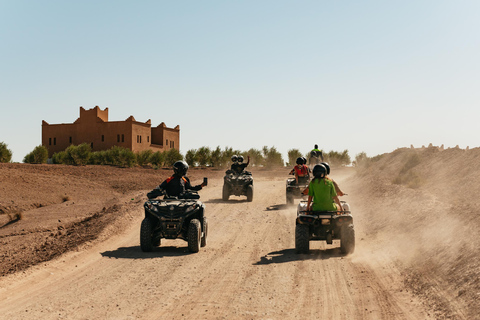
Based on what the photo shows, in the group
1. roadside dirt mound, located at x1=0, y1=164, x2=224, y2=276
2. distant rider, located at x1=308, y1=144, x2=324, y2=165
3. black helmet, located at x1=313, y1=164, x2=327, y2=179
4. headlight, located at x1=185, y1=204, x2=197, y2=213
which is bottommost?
roadside dirt mound, located at x1=0, y1=164, x2=224, y2=276

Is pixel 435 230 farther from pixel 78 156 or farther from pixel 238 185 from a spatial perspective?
pixel 78 156

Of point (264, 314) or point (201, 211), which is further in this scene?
point (201, 211)

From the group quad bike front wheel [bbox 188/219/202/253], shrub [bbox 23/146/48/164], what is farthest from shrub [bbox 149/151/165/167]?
quad bike front wheel [bbox 188/219/202/253]

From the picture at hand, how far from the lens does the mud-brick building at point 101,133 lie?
195 ft

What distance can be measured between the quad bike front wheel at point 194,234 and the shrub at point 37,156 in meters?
45.5

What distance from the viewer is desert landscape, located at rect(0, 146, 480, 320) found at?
6969 millimetres

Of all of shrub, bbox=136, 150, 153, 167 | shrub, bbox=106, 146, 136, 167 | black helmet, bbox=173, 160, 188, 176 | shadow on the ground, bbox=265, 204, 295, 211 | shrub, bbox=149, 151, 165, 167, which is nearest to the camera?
black helmet, bbox=173, 160, 188, 176

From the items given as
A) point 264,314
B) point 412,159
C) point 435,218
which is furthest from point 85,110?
point 264,314

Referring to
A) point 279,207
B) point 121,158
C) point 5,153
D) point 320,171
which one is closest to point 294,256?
point 320,171

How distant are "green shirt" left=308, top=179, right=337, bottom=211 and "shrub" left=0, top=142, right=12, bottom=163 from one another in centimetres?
4035

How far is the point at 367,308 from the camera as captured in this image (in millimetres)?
7012

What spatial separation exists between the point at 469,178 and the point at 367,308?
16279mm

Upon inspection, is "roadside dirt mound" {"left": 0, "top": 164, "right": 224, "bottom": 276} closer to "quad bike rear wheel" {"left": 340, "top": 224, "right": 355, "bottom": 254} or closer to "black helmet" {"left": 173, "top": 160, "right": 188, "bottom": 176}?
"black helmet" {"left": 173, "top": 160, "right": 188, "bottom": 176}

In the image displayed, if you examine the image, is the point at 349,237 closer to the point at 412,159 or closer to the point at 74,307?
the point at 74,307
